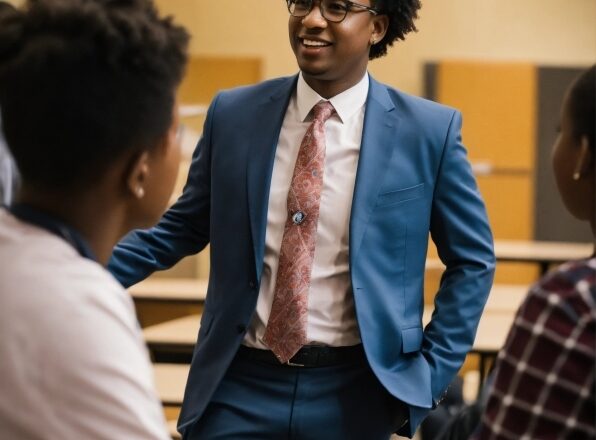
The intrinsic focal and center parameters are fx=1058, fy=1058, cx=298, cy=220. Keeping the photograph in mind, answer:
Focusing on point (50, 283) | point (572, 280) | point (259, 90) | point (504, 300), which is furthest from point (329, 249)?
point (504, 300)

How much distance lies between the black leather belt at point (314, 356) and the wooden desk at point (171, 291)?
2.29m

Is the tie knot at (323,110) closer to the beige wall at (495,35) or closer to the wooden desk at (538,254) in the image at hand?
the wooden desk at (538,254)

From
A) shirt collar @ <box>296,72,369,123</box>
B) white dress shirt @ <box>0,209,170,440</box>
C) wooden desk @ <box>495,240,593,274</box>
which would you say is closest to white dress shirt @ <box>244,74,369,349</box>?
shirt collar @ <box>296,72,369,123</box>

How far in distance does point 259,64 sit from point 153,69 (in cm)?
716

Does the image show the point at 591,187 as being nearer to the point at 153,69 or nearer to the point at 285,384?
the point at 153,69

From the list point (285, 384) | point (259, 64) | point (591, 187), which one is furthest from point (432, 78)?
point (591, 187)

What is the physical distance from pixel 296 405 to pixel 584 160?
975mm

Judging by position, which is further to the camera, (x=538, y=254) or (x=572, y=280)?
(x=538, y=254)

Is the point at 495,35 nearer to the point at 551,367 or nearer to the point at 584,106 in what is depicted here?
the point at 584,106

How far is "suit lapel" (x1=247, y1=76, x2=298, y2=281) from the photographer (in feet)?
7.32

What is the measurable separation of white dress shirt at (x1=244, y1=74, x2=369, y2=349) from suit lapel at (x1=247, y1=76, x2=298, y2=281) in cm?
3

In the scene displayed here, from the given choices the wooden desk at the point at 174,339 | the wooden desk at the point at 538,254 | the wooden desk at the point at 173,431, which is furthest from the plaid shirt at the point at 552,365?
the wooden desk at the point at 538,254

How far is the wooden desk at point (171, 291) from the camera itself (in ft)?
15.6

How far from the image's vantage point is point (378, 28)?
2486 millimetres
